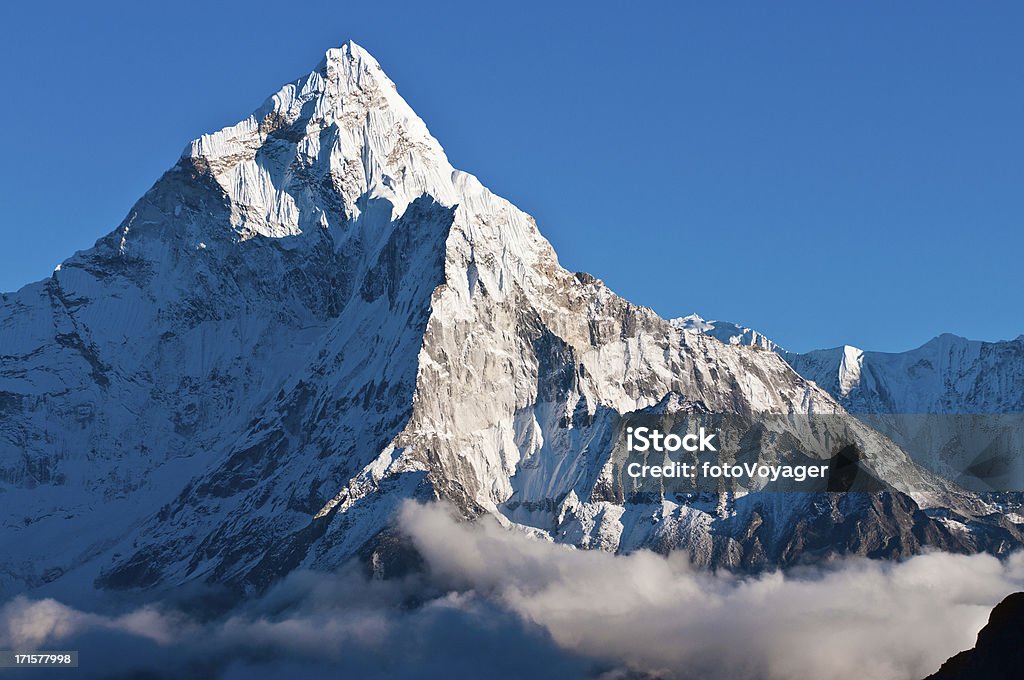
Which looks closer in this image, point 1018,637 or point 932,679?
point 1018,637

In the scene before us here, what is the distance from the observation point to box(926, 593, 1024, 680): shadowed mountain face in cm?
12462

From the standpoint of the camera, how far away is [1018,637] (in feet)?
412

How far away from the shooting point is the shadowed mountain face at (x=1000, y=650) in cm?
12462

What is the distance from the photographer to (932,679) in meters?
137

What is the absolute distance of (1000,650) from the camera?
126 meters

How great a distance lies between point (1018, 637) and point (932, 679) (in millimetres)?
12755
